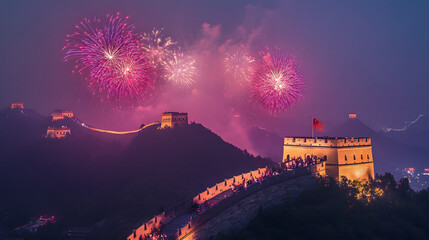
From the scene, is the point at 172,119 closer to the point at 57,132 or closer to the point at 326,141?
the point at 57,132

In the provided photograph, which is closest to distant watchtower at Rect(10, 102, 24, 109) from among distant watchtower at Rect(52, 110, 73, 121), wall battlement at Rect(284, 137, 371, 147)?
distant watchtower at Rect(52, 110, 73, 121)

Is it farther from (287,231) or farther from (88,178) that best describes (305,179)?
(88,178)

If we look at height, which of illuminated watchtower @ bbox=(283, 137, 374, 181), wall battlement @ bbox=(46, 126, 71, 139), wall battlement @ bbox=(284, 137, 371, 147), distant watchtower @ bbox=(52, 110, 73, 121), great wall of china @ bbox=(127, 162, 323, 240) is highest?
distant watchtower @ bbox=(52, 110, 73, 121)

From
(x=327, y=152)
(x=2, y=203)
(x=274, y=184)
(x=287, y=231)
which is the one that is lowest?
(x=2, y=203)

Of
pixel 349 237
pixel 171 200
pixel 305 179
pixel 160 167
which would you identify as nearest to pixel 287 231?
pixel 349 237

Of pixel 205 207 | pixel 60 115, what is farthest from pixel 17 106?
pixel 205 207

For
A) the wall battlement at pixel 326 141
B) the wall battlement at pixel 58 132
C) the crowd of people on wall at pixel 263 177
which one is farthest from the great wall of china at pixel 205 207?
the wall battlement at pixel 58 132

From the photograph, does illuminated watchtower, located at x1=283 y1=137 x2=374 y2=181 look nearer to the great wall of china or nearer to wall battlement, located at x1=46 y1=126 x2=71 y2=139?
the great wall of china

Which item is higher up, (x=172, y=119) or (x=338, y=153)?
(x=172, y=119)

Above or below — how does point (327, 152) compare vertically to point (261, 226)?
above
